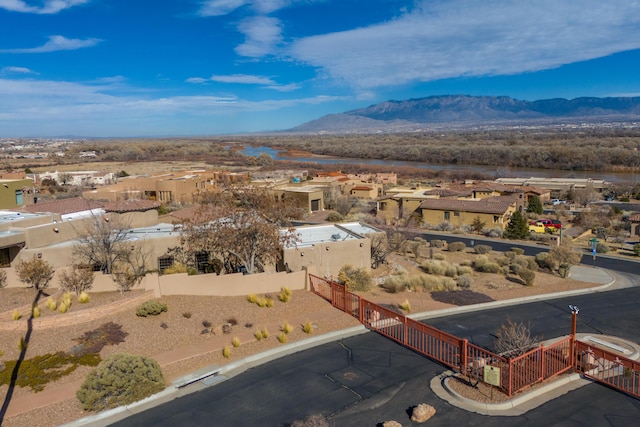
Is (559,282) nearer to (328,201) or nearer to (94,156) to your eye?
(328,201)

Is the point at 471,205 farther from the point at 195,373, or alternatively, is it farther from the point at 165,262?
the point at 195,373

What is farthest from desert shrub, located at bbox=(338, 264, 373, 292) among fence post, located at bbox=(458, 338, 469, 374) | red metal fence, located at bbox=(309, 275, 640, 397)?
fence post, located at bbox=(458, 338, 469, 374)

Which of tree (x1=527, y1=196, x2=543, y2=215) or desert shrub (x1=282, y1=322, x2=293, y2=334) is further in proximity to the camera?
tree (x1=527, y1=196, x2=543, y2=215)

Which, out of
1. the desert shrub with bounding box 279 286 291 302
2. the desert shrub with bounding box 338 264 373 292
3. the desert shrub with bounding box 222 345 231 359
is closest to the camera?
the desert shrub with bounding box 222 345 231 359

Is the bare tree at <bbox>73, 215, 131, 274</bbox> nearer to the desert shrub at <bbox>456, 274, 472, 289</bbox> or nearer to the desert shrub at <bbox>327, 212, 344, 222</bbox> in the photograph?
the desert shrub at <bbox>456, 274, 472, 289</bbox>

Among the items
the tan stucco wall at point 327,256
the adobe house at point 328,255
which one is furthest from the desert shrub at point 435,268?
the tan stucco wall at point 327,256
